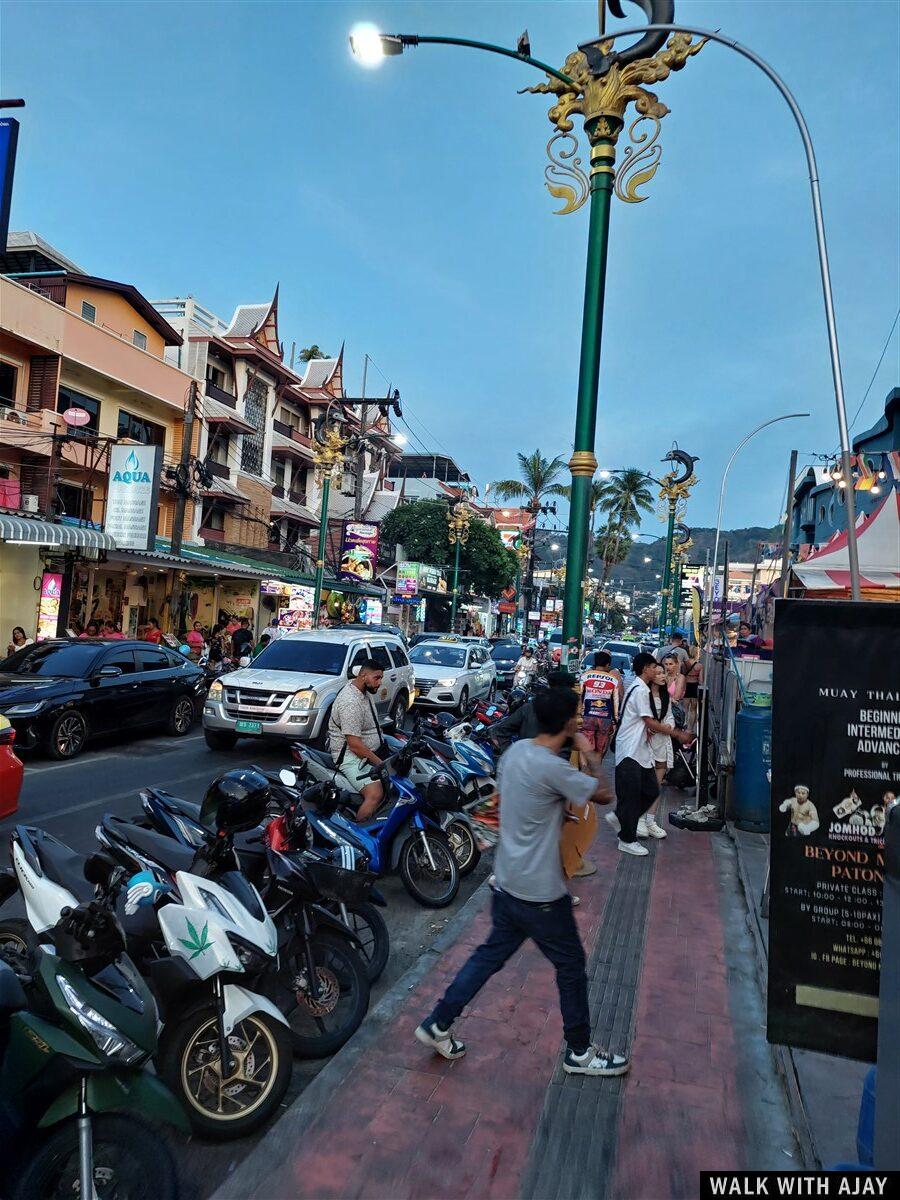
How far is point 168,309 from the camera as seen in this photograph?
39.4m

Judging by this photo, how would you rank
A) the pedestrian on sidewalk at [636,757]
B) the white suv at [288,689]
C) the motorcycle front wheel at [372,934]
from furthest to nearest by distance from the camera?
the white suv at [288,689] → the pedestrian on sidewalk at [636,757] → the motorcycle front wheel at [372,934]

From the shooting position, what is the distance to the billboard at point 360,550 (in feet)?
107

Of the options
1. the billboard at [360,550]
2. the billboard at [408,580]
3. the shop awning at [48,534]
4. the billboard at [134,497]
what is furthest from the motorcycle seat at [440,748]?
the billboard at [408,580]

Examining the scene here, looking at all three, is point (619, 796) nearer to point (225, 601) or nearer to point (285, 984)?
point (285, 984)

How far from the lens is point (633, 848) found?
297 inches

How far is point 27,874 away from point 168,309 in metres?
41.2

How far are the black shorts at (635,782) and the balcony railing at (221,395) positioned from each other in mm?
29599

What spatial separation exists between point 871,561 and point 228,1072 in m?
10.6

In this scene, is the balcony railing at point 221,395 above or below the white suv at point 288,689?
above

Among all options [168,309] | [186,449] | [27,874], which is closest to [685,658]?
[27,874]

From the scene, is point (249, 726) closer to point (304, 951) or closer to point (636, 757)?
point (636, 757)

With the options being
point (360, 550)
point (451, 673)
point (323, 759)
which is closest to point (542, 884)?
point (323, 759)

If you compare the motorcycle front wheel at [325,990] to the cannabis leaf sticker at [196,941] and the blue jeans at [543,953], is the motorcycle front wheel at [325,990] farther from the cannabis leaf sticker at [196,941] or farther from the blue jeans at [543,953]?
the cannabis leaf sticker at [196,941]

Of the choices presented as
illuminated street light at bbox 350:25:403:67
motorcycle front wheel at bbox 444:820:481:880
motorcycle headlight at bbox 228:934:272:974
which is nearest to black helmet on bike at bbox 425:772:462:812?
motorcycle front wheel at bbox 444:820:481:880
